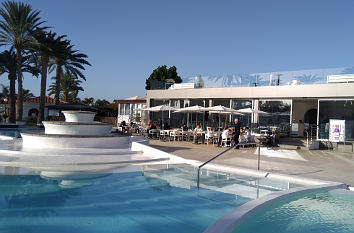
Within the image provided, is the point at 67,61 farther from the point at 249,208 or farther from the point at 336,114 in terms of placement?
the point at 249,208

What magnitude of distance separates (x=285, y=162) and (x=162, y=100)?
17.5 metres

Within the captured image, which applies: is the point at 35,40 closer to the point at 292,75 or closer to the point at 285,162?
the point at 292,75

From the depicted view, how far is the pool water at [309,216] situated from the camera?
4.91 m

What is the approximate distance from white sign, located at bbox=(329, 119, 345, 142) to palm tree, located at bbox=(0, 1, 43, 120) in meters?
25.3

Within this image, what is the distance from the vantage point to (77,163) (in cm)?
895

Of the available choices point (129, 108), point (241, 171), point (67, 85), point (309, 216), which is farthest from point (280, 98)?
point (67, 85)

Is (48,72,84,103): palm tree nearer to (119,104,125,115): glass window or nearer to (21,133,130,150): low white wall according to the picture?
(119,104,125,115): glass window

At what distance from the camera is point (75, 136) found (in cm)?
1097

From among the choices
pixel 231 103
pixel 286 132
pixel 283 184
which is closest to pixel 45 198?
pixel 283 184

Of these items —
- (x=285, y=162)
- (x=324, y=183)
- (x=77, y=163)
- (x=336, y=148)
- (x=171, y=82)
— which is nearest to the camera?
(x=324, y=183)

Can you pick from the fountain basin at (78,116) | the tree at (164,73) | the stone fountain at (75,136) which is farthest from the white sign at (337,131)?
the tree at (164,73)

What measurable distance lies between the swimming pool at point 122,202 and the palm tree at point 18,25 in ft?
72.4

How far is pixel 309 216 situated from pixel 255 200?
41.4 inches

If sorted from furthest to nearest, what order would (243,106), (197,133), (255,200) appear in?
1. (243,106)
2. (197,133)
3. (255,200)
